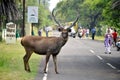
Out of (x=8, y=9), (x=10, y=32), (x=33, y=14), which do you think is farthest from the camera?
(x=10, y=32)

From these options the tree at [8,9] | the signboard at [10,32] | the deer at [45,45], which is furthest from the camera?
the signboard at [10,32]

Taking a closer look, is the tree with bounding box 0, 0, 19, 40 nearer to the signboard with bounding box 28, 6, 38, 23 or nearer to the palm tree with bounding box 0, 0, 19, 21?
the palm tree with bounding box 0, 0, 19, 21

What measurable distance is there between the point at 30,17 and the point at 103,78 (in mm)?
19891

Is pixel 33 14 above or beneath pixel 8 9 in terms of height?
beneath

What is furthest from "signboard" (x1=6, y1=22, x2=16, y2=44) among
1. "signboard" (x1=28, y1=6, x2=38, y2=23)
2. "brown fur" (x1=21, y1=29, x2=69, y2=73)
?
"brown fur" (x1=21, y1=29, x2=69, y2=73)

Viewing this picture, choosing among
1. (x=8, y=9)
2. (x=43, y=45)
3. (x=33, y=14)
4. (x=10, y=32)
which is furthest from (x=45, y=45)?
(x=10, y=32)

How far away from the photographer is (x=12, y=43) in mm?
45469

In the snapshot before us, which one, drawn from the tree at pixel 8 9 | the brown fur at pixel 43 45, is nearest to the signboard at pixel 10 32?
Answer: the tree at pixel 8 9

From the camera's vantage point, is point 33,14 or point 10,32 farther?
point 10,32

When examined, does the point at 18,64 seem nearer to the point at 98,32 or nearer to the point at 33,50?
the point at 33,50

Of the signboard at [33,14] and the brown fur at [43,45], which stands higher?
the signboard at [33,14]

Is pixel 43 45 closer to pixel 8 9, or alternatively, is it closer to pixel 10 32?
pixel 8 9

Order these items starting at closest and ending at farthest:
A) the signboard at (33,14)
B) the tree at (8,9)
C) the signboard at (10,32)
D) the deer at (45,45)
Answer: the deer at (45,45) < the tree at (8,9) < the signboard at (33,14) < the signboard at (10,32)

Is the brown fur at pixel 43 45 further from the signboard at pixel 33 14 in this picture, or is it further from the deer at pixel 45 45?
the signboard at pixel 33 14
